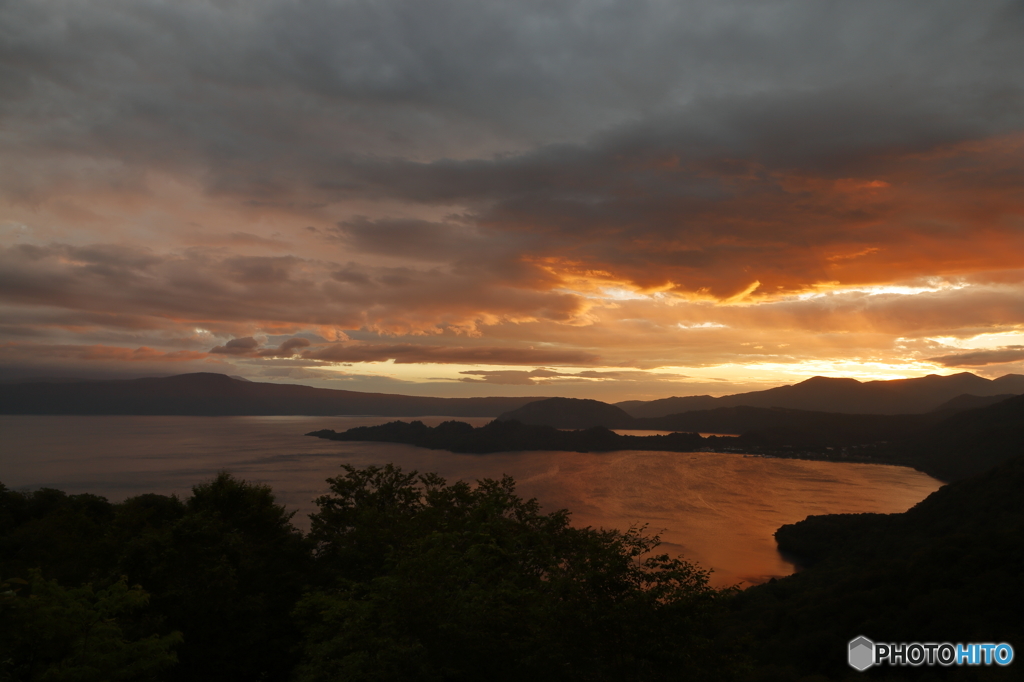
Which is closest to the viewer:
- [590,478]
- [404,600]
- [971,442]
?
[404,600]

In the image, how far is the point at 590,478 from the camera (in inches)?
4683

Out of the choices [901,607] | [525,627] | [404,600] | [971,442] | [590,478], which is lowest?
[590,478]

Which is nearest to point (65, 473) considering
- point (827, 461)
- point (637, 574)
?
point (637, 574)

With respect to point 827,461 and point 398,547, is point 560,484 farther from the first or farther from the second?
point 827,461

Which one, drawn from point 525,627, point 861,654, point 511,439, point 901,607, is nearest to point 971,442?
point 511,439

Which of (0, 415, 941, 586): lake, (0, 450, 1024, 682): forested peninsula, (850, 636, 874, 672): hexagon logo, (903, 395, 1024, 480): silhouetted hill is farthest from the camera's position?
(903, 395, 1024, 480): silhouetted hill

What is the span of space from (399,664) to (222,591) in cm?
902
